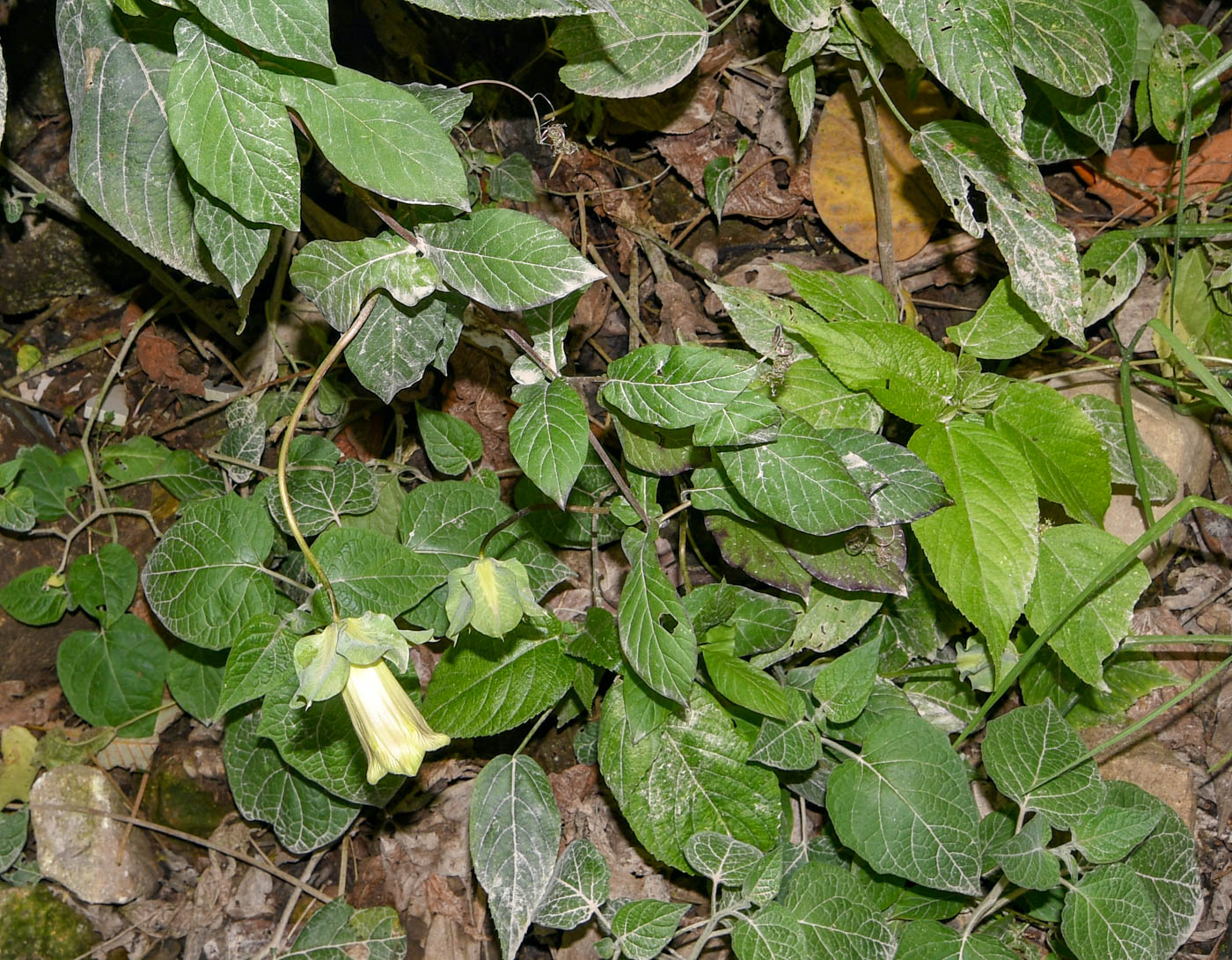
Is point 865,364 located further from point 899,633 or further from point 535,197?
point 535,197

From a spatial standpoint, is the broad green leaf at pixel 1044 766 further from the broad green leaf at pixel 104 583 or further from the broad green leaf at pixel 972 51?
the broad green leaf at pixel 104 583

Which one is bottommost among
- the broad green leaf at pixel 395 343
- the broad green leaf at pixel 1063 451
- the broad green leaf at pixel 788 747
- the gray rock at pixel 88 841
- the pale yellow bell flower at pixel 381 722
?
the gray rock at pixel 88 841

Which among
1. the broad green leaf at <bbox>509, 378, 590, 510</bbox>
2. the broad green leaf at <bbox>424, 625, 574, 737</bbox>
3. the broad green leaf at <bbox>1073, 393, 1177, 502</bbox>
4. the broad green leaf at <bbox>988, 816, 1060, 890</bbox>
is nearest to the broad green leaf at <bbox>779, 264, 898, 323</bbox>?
the broad green leaf at <bbox>1073, 393, 1177, 502</bbox>

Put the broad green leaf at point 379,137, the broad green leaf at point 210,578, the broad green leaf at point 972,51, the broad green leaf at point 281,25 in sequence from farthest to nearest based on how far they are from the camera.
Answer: the broad green leaf at point 210,578 → the broad green leaf at point 972,51 → the broad green leaf at point 379,137 → the broad green leaf at point 281,25

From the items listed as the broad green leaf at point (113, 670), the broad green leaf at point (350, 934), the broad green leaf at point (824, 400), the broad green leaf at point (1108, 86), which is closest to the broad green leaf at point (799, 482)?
the broad green leaf at point (824, 400)

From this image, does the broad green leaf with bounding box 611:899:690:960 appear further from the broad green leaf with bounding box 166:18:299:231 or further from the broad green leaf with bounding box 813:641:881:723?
the broad green leaf with bounding box 166:18:299:231

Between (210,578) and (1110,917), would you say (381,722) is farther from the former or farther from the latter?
(1110,917)
